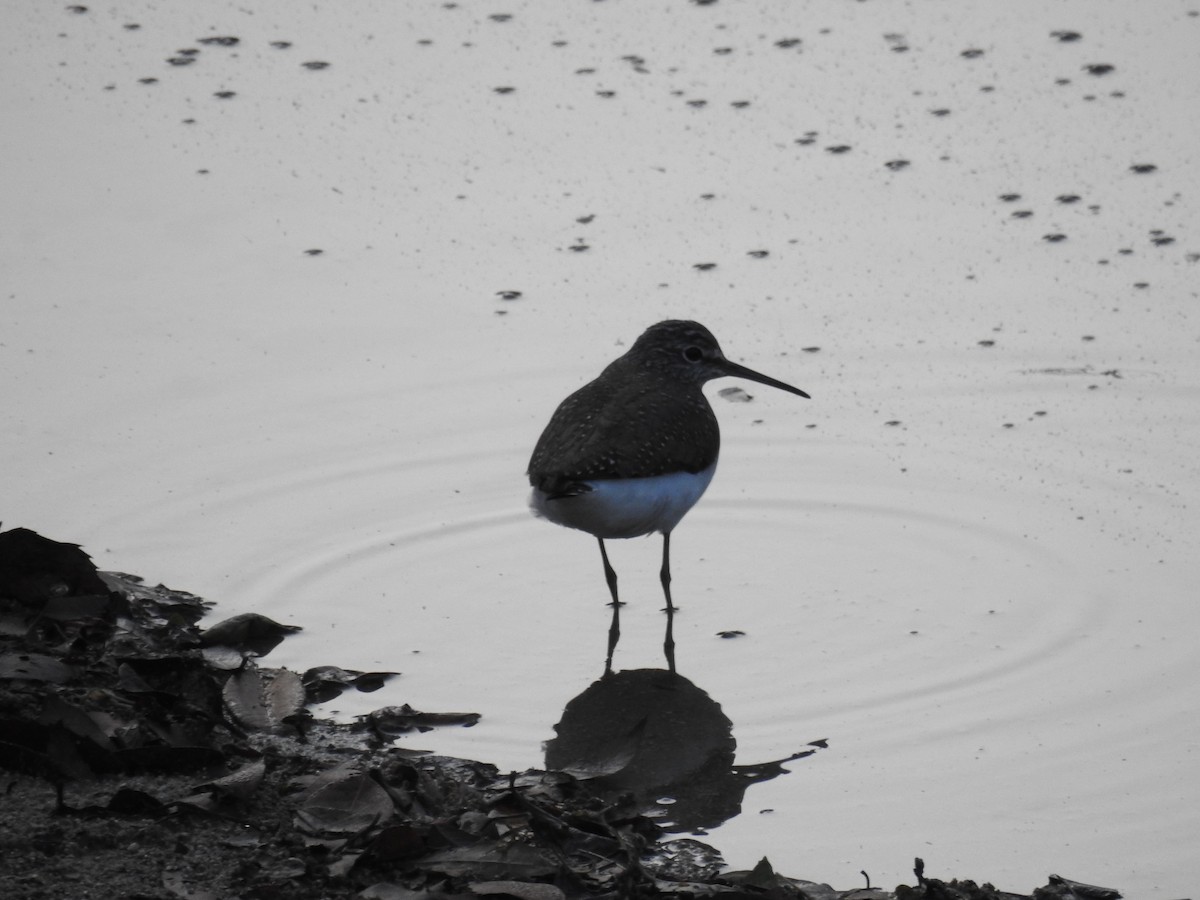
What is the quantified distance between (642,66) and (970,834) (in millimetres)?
7383

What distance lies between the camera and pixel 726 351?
900cm

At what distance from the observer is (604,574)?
25.1 feet

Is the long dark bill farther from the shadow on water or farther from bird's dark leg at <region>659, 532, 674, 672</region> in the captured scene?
the shadow on water

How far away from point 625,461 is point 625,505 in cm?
19

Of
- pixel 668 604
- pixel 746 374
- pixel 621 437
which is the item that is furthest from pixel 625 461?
pixel 746 374

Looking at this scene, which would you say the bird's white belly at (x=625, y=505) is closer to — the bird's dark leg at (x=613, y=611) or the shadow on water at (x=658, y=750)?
the bird's dark leg at (x=613, y=611)

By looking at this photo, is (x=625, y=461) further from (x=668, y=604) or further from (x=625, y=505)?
(x=668, y=604)

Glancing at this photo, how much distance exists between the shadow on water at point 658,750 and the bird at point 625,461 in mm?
217

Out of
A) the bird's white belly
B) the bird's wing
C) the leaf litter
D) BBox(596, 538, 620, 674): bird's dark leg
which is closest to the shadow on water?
the leaf litter

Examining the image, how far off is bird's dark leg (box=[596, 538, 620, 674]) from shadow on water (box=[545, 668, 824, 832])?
140 mm

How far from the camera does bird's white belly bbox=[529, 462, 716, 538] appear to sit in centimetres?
→ 694

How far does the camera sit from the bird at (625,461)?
22.7 ft

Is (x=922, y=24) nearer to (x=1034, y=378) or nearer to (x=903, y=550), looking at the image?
(x=1034, y=378)

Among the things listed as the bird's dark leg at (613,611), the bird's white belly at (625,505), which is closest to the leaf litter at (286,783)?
the bird's dark leg at (613,611)
